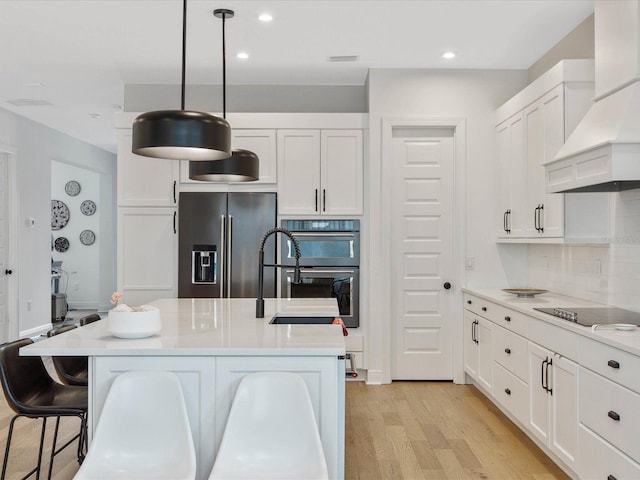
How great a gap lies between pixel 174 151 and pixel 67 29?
7.16ft

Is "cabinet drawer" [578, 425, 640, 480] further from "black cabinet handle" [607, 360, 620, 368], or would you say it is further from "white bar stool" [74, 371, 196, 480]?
"white bar stool" [74, 371, 196, 480]

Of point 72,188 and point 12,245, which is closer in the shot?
point 12,245

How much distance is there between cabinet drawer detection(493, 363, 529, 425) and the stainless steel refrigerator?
→ 205 cm

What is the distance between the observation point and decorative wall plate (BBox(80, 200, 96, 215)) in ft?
33.6

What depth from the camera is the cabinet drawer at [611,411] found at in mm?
2238

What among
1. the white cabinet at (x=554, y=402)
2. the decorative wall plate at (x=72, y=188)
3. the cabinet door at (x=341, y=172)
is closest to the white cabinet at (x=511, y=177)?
the cabinet door at (x=341, y=172)

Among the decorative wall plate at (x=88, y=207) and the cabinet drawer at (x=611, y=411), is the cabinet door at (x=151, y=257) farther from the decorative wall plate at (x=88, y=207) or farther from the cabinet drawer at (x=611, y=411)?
the decorative wall plate at (x=88, y=207)

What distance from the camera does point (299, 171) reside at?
5082 mm

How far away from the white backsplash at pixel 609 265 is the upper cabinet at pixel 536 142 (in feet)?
1.03

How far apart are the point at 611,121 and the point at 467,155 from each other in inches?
88.7

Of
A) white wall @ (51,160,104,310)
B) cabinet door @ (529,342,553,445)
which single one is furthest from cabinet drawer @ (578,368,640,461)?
white wall @ (51,160,104,310)

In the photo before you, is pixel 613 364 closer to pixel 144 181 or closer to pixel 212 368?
pixel 212 368

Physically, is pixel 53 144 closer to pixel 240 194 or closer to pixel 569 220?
pixel 240 194

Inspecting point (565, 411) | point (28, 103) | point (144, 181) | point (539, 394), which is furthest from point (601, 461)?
point (28, 103)
